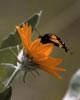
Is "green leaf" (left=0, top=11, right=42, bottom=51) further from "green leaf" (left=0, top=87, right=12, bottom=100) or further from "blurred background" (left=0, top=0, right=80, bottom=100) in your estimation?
"blurred background" (left=0, top=0, right=80, bottom=100)

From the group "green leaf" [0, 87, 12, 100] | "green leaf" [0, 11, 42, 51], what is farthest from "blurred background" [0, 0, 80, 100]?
"green leaf" [0, 87, 12, 100]

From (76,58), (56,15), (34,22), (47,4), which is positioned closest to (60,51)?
(76,58)

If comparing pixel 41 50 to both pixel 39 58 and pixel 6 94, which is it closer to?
pixel 39 58

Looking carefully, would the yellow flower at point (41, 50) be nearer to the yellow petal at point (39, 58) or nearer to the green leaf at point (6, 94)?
the yellow petal at point (39, 58)

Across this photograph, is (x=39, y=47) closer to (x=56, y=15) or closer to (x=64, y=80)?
(x=64, y=80)

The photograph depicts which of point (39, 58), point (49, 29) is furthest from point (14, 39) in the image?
point (49, 29)

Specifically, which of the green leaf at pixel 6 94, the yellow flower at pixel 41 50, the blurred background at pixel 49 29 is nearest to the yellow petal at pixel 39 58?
the yellow flower at pixel 41 50
